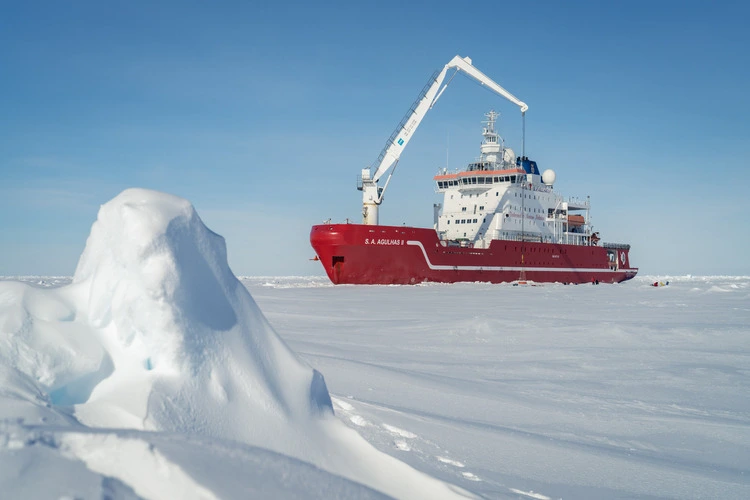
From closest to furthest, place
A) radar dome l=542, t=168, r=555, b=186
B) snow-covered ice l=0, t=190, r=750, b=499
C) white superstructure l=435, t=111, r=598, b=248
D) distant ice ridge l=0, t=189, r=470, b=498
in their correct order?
snow-covered ice l=0, t=190, r=750, b=499 → distant ice ridge l=0, t=189, r=470, b=498 → white superstructure l=435, t=111, r=598, b=248 → radar dome l=542, t=168, r=555, b=186

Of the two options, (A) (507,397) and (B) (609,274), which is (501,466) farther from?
(B) (609,274)

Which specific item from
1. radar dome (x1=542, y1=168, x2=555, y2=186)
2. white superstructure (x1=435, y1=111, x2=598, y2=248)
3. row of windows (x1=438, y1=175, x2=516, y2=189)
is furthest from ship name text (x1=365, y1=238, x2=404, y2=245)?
radar dome (x1=542, y1=168, x2=555, y2=186)

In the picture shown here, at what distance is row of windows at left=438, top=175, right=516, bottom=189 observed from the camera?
30.9m

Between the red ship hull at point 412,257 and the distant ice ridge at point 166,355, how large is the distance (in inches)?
825

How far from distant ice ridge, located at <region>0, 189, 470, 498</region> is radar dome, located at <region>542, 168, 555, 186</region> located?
37.0 metres

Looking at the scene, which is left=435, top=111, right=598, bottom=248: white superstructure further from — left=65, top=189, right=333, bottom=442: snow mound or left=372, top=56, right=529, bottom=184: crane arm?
left=65, top=189, right=333, bottom=442: snow mound

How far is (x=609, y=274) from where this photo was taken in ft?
123

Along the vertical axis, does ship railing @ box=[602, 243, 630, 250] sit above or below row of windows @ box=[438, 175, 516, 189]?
A: below

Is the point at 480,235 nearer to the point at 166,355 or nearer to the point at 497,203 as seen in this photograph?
the point at 497,203

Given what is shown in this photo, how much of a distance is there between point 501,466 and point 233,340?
51.3 inches

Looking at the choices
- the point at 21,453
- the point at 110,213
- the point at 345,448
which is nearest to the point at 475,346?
the point at 345,448

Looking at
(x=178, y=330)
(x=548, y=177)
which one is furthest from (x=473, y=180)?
(x=178, y=330)

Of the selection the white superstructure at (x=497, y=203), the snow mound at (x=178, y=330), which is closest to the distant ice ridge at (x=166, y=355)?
the snow mound at (x=178, y=330)

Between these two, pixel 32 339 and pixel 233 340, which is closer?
pixel 32 339
